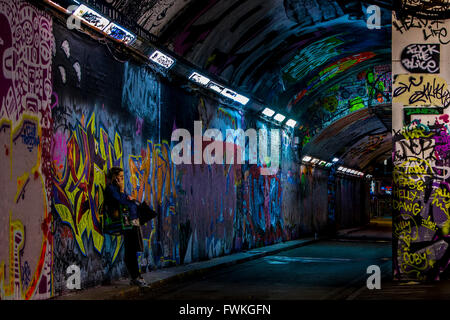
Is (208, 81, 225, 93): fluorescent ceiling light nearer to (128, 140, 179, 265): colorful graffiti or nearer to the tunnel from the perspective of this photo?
the tunnel

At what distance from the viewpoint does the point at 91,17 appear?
12422 mm

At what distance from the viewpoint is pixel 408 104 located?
563 inches

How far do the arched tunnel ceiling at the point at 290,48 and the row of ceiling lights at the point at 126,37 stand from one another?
340 millimetres

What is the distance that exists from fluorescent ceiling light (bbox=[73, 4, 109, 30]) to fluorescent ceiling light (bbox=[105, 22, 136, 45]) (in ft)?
0.80

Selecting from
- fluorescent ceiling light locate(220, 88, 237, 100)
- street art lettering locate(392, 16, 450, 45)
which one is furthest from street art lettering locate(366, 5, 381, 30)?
street art lettering locate(392, 16, 450, 45)

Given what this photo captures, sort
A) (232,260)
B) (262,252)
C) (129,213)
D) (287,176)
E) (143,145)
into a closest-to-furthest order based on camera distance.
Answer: (129,213)
(143,145)
(232,260)
(262,252)
(287,176)

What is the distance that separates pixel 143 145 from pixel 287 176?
14.4m

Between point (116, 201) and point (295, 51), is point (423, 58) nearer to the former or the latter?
point (116, 201)

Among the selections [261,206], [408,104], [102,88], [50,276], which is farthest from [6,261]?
[261,206]

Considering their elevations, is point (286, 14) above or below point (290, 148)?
above

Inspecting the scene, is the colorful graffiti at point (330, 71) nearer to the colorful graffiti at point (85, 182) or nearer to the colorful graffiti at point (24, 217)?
the colorful graffiti at point (85, 182)

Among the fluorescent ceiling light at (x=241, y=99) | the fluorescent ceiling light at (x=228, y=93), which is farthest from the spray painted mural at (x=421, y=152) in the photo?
the fluorescent ceiling light at (x=241, y=99)

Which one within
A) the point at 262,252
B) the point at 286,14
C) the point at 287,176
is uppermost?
the point at 286,14

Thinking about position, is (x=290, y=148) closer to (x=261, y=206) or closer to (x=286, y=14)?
(x=261, y=206)
